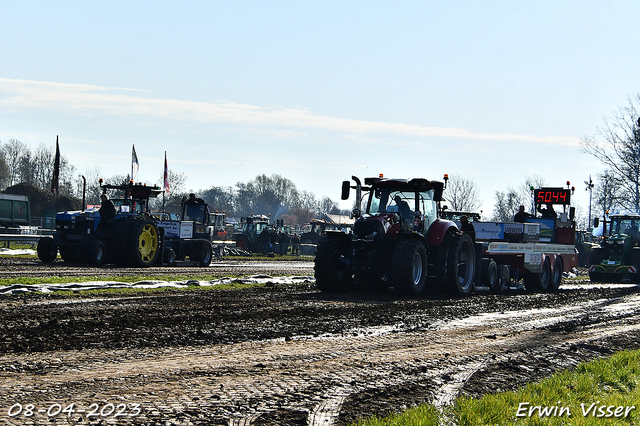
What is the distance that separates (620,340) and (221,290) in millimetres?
8031

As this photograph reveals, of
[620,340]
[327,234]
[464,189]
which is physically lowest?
[620,340]

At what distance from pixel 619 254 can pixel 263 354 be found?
21079 mm

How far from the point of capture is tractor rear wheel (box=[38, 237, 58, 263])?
21359 millimetres

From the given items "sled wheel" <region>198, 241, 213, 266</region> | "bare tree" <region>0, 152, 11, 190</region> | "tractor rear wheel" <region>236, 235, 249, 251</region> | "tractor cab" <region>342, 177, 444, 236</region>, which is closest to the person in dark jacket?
"sled wheel" <region>198, 241, 213, 266</region>

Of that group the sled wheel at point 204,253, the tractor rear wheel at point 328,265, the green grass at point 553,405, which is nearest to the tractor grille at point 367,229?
the tractor rear wheel at point 328,265

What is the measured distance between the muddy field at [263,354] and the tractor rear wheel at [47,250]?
10.1 meters

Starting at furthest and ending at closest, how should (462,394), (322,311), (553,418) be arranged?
(322,311) < (462,394) < (553,418)

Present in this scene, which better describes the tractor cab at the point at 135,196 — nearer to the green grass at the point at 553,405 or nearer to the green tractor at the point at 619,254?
the green tractor at the point at 619,254

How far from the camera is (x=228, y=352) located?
23.0ft

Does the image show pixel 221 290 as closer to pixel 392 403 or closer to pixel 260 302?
pixel 260 302

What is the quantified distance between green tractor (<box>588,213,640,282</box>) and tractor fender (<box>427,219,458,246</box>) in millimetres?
11711

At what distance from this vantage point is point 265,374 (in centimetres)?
608

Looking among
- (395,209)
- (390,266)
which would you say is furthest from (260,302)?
(395,209)

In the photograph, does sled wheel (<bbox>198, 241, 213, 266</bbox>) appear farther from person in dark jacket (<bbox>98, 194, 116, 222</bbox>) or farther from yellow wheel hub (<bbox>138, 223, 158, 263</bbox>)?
person in dark jacket (<bbox>98, 194, 116, 222</bbox>)
